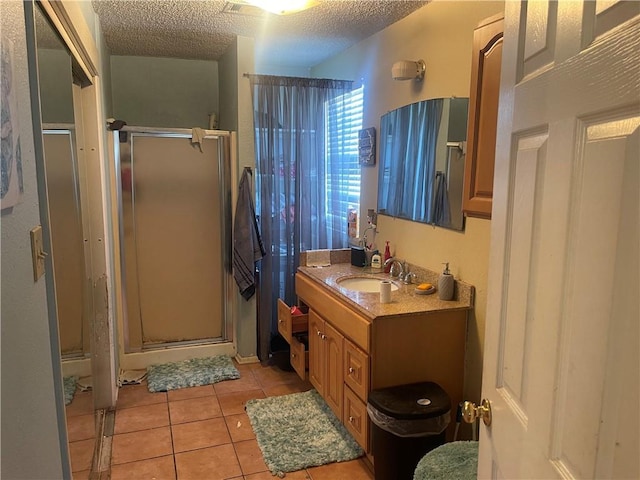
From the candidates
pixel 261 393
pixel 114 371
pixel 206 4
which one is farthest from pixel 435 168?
pixel 114 371

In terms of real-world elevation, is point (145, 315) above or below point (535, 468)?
below

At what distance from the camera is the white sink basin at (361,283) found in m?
2.78

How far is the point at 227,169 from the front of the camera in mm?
3539

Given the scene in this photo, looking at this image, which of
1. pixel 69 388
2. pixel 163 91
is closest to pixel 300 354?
pixel 69 388

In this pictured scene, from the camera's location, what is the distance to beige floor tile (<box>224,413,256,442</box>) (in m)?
2.63

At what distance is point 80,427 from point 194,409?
1172 mm

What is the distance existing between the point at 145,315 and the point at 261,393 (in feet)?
3.63

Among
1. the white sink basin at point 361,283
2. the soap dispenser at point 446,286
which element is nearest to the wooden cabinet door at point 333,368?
the white sink basin at point 361,283

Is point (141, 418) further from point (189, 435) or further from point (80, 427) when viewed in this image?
point (80, 427)

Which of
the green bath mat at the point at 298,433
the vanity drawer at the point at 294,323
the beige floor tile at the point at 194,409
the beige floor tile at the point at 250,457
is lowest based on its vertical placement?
the beige floor tile at the point at 194,409

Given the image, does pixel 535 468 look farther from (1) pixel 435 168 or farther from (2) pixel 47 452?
(1) pixel 435 168

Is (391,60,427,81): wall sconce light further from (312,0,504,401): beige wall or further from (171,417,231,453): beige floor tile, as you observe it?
(171,417,231,453): beige floor tile

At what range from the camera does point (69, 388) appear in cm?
155

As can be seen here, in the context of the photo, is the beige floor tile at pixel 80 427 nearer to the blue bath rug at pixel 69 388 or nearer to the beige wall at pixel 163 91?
the blue bath rug at pixel 69 388
